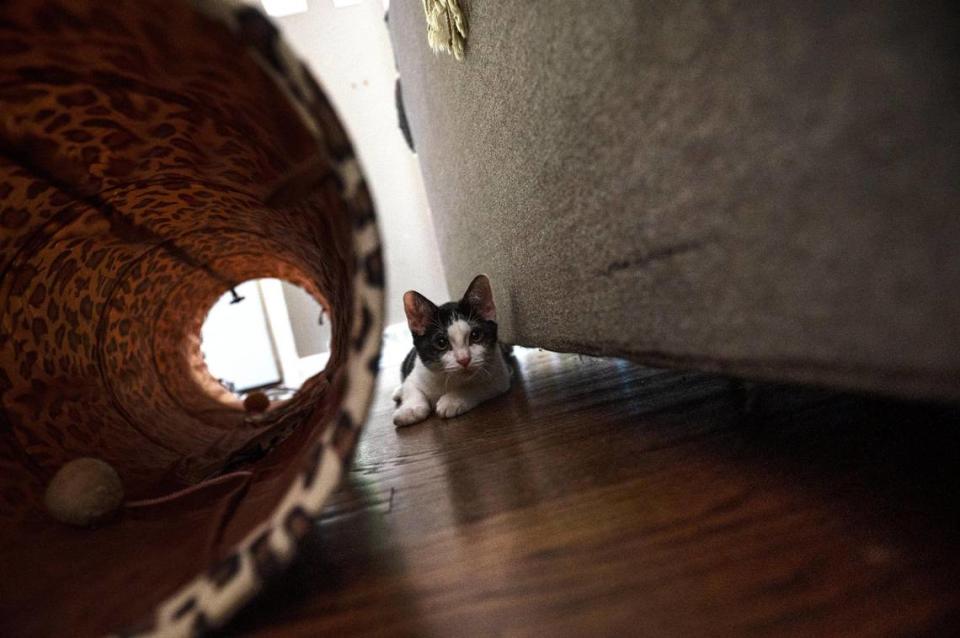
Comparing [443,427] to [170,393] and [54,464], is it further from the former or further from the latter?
[170,393]

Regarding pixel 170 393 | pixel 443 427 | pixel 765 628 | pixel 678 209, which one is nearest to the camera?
pixel 765 628

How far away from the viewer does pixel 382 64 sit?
3555 millimetres

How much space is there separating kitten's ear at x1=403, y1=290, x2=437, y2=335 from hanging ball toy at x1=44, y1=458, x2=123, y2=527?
0.84 metres

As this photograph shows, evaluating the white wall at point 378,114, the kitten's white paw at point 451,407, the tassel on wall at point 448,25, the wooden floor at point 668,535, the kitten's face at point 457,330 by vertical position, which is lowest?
the wooden floor at point 668,535

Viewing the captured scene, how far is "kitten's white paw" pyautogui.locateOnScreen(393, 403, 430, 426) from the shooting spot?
51.3 inches

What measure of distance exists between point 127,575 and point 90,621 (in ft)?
0.26

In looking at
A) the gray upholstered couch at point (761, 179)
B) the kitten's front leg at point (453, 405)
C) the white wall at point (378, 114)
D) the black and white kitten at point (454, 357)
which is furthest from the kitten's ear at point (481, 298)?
the white wall at point (378, 114)

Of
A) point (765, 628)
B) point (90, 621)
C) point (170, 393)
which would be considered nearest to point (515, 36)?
point (765, 628)

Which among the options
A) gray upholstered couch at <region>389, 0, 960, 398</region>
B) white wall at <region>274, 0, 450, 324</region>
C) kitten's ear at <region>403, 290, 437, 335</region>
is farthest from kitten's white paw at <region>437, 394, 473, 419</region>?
white wall at <region>274, 0, 450, 324</region>

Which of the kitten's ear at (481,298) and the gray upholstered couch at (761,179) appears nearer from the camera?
the gray upholstered couch at (761,179)

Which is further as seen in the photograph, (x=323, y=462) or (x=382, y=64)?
(x=382, y=64)

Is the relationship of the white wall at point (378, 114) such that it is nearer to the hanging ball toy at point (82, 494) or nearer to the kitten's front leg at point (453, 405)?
the kitten's front leg at point (453, 405)

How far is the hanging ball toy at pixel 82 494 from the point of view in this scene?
0.76 meters

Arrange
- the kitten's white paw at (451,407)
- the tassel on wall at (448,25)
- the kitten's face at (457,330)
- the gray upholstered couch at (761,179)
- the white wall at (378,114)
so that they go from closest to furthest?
the gray upholstered couch at (761,179), the tassel on wall at (448,25), the kitten's white paw at (451,407), the kitten's face at (457,330), the white wall at (378,114)
